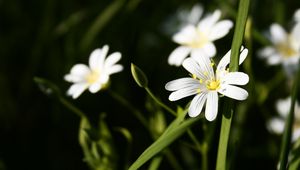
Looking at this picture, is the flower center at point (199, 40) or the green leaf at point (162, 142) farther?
the flower center at point (199, 40)

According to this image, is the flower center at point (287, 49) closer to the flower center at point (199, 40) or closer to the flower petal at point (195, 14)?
the flower center at point (199, 40)

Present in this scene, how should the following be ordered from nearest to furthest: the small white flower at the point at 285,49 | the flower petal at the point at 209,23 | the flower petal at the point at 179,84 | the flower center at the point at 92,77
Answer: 1. the flower petal at the point at 179,84
2. the flower center at the point at 92,77
3. the flower petal at the point at 209,23
4. the small white flower at the point at 285,49

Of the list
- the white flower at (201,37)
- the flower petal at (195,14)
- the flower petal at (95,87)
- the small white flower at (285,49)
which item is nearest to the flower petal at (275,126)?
the small white flower at (285,49)

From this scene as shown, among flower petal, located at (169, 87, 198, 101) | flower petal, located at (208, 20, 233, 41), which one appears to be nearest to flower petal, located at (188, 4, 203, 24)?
flower petal, located at (208, 20, 233, 41)

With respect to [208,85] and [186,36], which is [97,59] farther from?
[208,85]

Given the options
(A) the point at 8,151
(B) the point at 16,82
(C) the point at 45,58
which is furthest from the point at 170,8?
(A) the point at 8,151
